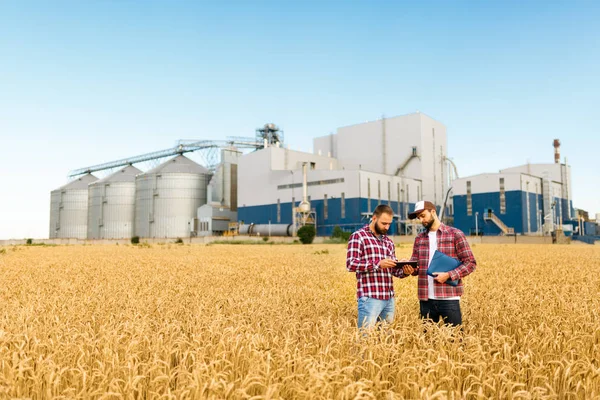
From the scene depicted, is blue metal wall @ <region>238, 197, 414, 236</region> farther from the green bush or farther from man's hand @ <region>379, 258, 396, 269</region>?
man's hand @ <region>379, 258, 396, 269</region>

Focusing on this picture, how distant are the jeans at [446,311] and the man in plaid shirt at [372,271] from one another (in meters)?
0.48

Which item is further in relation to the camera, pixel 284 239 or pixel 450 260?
pixel 284 239

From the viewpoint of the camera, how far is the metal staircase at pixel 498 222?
77125 mm

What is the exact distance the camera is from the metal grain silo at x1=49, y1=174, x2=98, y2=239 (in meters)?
102

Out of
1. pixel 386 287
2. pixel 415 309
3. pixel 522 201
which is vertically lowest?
pixel 415 309

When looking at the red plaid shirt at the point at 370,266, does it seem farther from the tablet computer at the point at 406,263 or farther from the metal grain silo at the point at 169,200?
the metal grain silo at the point at 169,200

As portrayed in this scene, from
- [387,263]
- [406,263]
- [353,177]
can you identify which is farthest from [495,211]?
[387,263]

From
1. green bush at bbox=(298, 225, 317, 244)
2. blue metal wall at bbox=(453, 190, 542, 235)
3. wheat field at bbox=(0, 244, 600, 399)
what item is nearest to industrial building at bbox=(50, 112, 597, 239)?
blue metal wall at bbox=(453, 190, 542, 235)

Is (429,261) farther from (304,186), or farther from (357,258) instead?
(304,186)

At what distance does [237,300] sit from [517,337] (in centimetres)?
531

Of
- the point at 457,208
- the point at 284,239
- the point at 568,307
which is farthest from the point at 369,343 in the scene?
the point at 457,208

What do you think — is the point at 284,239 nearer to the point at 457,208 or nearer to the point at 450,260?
the point at 457,208

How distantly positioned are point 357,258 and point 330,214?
70.2 m

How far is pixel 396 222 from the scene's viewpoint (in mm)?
79812
